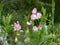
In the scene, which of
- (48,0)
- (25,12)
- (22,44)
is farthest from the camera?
(48,0)

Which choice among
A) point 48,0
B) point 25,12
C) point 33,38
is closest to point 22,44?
point 33,38

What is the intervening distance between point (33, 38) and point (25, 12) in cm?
276

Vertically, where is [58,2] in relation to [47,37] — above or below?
below

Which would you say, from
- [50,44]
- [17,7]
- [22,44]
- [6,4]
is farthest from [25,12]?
[50,44]

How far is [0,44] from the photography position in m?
1.62

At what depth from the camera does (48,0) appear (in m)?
5.11

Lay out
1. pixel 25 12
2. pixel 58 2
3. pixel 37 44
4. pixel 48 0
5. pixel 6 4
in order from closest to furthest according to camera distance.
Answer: pixel 37 44
pixel 6 4
pixel 25 12
pixel 48 0
pixel 58 2

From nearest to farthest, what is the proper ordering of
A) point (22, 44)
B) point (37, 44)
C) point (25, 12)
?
point (37, 44), point (22, 44), point (25, 12)

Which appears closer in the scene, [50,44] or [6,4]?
[50,44]

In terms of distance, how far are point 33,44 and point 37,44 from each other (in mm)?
24

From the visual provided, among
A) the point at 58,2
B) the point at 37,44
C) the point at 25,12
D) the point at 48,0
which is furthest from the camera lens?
the point at 58,2

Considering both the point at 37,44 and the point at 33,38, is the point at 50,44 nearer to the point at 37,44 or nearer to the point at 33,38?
the point at 37,44

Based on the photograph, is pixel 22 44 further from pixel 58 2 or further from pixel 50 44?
pixel 58 2

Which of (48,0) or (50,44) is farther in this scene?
(48,0)
